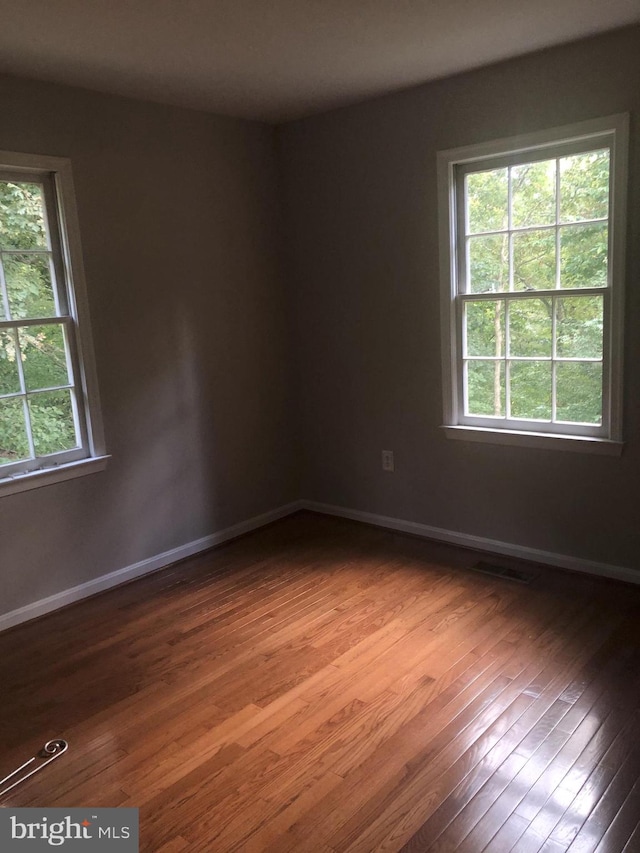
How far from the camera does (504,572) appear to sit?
3.50m

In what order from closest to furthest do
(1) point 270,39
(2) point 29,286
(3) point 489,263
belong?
(1) point 270,39, (2) point 29,286, (3) point 489,263

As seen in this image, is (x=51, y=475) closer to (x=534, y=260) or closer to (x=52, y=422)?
(x=52, y=422)

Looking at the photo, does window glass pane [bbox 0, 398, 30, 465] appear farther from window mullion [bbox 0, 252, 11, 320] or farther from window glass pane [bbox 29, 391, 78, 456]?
window mullion [bbox 0, 252, 11, 320]

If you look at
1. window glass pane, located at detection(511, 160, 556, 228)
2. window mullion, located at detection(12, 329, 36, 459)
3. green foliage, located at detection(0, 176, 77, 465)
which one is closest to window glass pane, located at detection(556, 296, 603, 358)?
window glass pane, located at detection(511, 160, 556, 228)

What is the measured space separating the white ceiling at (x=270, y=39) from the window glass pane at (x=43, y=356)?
3.77 ft

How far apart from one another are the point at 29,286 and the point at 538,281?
8.11 feet

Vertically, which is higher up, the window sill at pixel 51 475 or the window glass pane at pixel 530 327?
the window glass pane at pixel 530 327

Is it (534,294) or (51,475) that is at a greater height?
(534,294)

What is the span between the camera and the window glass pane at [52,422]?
10.8ft

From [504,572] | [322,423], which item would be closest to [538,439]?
[504,572]

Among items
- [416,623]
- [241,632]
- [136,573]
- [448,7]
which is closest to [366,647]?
[416,623]

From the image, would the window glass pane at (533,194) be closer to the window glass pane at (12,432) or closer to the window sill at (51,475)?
the window sill at (51,475)

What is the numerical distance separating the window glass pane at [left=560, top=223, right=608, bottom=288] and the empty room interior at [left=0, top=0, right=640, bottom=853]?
1 centimetres

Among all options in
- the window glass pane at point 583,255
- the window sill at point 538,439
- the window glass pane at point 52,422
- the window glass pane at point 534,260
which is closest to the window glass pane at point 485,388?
the window sill at point 538,439
